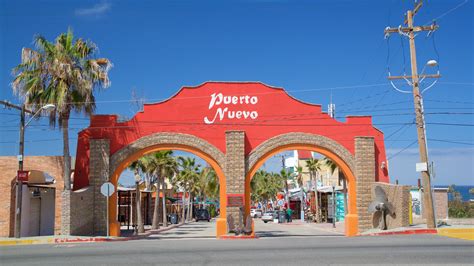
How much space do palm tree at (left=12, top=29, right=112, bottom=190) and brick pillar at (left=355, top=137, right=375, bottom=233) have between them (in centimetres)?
1488

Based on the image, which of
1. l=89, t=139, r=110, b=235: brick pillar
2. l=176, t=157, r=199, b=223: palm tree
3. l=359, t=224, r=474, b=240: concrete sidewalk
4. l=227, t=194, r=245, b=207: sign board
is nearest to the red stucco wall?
l=89, t=139, r=110, b=235: brick pillar

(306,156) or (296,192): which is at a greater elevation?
(306,156)

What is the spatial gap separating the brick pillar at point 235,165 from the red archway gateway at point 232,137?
0.18 ft

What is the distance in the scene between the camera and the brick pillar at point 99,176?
2892 cm

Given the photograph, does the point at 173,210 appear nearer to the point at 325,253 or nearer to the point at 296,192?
the point at 296,192

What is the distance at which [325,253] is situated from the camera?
15961mm

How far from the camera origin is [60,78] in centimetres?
2756

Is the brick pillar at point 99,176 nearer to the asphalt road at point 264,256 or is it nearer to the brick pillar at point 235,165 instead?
the brick pillar at point 235,165

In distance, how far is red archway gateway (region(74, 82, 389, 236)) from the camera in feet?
95.7

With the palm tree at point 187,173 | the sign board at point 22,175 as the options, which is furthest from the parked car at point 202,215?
the sign board at point 22,175

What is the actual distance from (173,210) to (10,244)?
173ft

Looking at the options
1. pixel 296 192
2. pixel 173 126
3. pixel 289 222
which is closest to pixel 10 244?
pixel 173 126

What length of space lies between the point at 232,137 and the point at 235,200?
3.43 meters

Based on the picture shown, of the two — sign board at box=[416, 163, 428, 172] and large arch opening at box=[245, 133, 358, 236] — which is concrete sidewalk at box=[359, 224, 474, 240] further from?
sign board at box=[416, 163, 428, 172]
